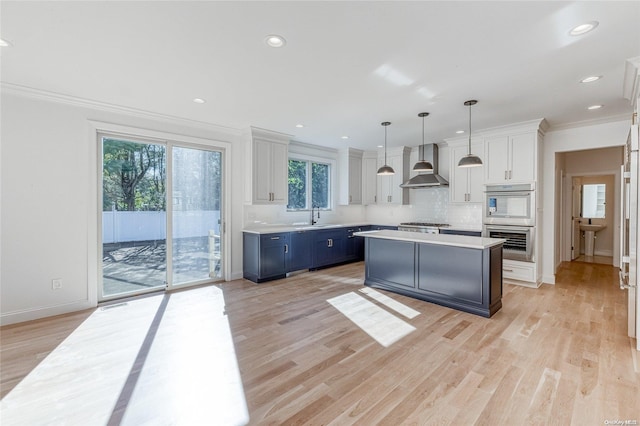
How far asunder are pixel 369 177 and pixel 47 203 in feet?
19.6

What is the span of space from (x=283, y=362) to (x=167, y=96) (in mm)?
3350

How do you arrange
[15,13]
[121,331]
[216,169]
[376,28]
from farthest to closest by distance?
[216,169] → [121,331] → [376,28] → [15,13]

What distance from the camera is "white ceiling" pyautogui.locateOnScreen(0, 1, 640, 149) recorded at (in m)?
2.10

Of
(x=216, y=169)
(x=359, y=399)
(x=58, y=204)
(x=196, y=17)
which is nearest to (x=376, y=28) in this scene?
(x=196, y=17)

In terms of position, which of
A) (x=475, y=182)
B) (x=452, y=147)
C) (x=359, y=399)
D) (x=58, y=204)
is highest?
(x=452, y=147)

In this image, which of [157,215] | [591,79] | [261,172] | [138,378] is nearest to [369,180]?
[261,172]

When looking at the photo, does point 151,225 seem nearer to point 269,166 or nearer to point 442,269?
point 269,166

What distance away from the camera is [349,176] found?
23.5ft

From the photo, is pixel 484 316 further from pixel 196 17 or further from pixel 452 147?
pixel 196 17

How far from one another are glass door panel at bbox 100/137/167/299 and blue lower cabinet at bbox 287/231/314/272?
2.10 meters

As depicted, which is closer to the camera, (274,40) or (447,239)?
(274,40)

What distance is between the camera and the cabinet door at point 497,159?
515cm

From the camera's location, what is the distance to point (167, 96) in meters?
3.72

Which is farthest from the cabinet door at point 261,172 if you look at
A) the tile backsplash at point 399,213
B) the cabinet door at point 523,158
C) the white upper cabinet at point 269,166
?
the cabinet door at point 523,158
